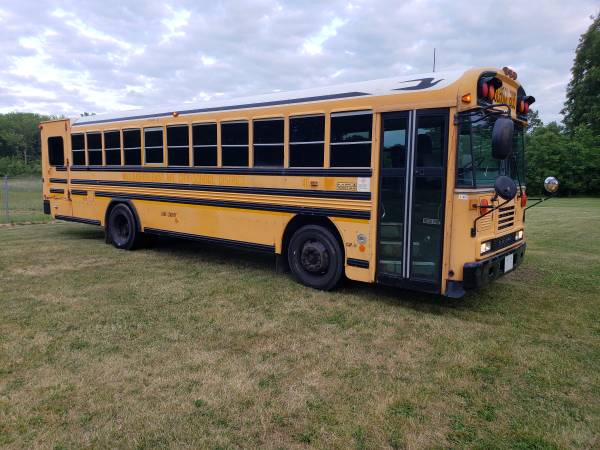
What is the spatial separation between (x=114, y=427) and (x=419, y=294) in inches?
157

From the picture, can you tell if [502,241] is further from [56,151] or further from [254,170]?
[56,151]

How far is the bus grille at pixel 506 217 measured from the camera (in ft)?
16.9

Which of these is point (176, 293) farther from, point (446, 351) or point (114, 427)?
point (446, 351)

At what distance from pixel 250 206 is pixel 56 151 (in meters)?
5.64

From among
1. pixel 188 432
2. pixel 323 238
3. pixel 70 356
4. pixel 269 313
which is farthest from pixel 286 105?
pixel 188 432

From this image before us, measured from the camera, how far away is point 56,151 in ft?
32.0

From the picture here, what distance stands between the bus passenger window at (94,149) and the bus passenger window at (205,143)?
2.76 m

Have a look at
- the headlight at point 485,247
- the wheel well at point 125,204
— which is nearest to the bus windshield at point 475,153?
the headlight at point 485,247

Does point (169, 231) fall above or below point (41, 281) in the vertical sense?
above

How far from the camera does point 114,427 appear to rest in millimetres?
2904

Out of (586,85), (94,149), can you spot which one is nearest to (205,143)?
(94,149)

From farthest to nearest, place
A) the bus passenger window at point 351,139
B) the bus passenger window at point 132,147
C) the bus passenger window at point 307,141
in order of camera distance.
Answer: the bus passenger window at point 132,147
the bus passenger window at point 307,141
the bus passenger window at point 351,139

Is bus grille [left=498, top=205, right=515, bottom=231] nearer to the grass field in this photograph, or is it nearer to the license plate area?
the license plate area

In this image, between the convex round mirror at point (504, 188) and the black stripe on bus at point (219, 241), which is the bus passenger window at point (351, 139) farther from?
the black stripe on bus at point (219, 241)
